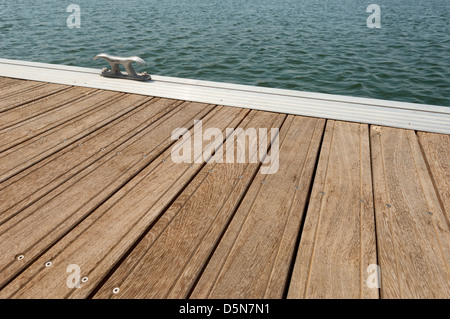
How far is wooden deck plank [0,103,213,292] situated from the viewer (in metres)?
1.59

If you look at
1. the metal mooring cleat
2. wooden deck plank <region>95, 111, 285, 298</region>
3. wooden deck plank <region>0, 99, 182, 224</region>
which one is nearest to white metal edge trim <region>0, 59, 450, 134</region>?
the metal mooring cleat

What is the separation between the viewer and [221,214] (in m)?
1.81

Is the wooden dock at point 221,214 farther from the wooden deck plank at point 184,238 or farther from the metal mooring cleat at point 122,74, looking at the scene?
the metal mooring cleat at point 122,74

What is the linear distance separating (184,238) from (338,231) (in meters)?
0.75

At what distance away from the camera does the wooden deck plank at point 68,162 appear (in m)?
1.92

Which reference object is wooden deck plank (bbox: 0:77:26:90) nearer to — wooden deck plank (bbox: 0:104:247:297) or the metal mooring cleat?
the metal mooring cleat

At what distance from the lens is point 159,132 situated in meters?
2.64

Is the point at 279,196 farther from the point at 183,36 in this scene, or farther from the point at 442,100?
the point at 183,36

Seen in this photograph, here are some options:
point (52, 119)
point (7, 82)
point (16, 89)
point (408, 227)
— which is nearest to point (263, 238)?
point (408, 227)

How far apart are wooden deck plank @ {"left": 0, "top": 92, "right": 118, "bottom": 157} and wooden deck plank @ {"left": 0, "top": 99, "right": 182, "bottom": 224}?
1.21 feet

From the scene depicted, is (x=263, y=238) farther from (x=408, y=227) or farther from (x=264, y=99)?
(x=264, y=99)

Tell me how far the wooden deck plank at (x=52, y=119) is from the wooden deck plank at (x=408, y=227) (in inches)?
92.5

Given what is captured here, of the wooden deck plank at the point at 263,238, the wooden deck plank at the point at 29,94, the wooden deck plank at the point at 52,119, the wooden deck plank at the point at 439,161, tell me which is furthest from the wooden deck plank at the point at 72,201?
the wooden deck plank at the point at 439,161

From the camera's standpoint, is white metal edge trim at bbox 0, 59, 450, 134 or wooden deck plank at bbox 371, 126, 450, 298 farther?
white metal edge trim at bbox 0, 59, 450, 134
